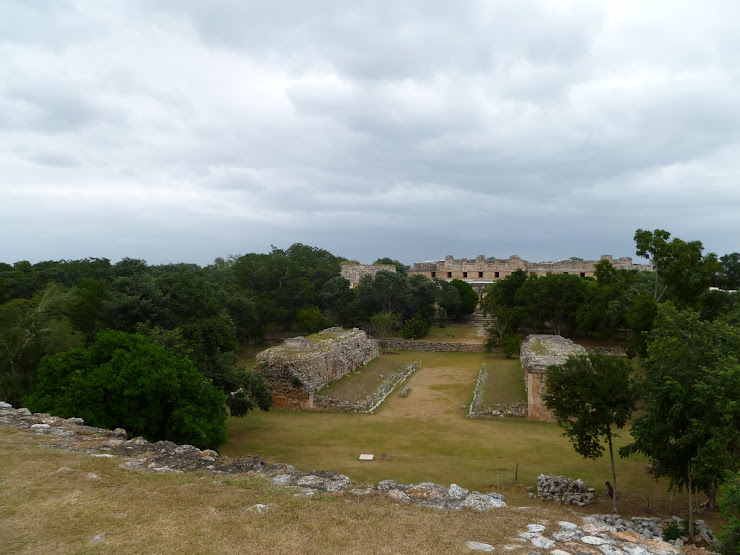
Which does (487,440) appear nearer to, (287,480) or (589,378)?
(589,378)

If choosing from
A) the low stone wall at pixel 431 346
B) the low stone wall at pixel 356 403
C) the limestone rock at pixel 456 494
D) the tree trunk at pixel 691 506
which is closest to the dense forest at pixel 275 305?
the low stone wall at pixel 431 346

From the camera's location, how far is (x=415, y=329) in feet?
123

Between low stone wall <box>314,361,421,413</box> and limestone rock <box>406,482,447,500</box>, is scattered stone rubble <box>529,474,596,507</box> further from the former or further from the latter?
low stone wall <box>314,361,421,413</box>

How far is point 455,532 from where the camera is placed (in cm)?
→ 596

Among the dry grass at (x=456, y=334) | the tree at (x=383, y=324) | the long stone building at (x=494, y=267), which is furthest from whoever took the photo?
the long stone building at (x=494, y=267)

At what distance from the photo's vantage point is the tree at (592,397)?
1006 cm

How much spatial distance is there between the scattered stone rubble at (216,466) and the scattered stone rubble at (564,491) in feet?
7.28

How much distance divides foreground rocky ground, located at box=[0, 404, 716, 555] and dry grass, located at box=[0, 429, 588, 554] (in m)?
0.21

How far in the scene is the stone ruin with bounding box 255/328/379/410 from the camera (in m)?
19.2

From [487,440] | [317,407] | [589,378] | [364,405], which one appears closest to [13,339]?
[317,407]

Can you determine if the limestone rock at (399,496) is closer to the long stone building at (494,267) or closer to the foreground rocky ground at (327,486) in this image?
the foreground rocky ground at (327,486)

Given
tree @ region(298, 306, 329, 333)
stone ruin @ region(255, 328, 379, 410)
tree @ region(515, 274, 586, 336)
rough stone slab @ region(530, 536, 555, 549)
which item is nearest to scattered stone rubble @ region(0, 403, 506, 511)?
rough stone slab @ region(530, 536, 555, 549)

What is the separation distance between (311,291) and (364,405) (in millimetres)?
22222

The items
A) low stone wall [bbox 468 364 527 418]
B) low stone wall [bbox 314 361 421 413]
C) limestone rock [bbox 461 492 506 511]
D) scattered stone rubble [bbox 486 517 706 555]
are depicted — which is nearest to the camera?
scattered stone rubble [bbox 486 517 706 555]
